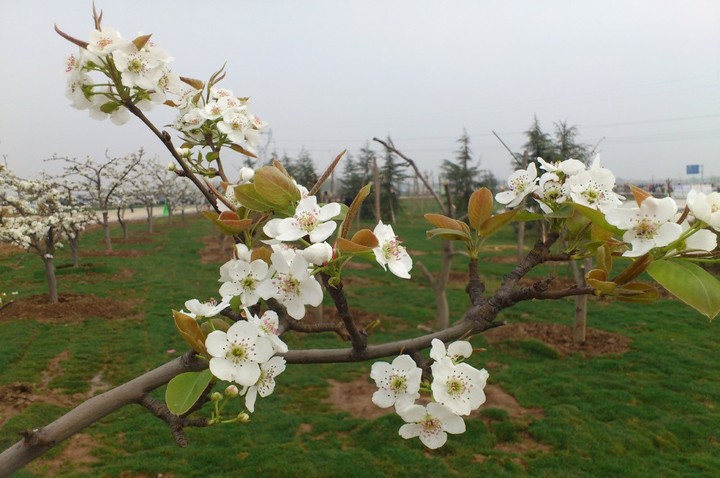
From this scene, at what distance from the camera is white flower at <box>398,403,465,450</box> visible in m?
0.82

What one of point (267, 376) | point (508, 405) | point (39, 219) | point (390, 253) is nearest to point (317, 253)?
point (390, 253)

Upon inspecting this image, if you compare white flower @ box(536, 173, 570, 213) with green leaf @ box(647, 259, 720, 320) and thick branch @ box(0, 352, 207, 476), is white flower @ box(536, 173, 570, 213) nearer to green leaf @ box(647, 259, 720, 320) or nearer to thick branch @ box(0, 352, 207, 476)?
green leaf @ box(647, 259, 720, 320)

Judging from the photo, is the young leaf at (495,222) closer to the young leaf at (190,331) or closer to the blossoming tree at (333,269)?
the blossoming tree at (333,269)

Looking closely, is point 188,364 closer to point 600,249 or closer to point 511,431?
point 600,249

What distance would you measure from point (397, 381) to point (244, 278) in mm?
308

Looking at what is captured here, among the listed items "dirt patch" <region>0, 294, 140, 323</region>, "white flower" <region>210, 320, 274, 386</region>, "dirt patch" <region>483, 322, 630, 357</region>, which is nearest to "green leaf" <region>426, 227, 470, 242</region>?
"white flower" <region>210, 320, 274, 386</region>

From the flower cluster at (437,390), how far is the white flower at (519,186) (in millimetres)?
295

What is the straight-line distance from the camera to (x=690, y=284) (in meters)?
0.68

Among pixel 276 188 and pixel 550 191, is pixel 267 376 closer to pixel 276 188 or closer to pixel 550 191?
pixel 276 188

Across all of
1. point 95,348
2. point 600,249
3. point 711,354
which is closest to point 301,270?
point 600,249

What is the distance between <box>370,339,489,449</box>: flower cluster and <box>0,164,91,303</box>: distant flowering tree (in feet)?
27.0

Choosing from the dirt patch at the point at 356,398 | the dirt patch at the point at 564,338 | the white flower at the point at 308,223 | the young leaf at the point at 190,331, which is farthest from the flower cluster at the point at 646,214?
the dirt patch at the point at 564,338

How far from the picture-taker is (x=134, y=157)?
640 inches

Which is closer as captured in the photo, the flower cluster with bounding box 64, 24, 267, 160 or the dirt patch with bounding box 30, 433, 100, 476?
the flower cluster with bounding box 64, 24, 267, 160
